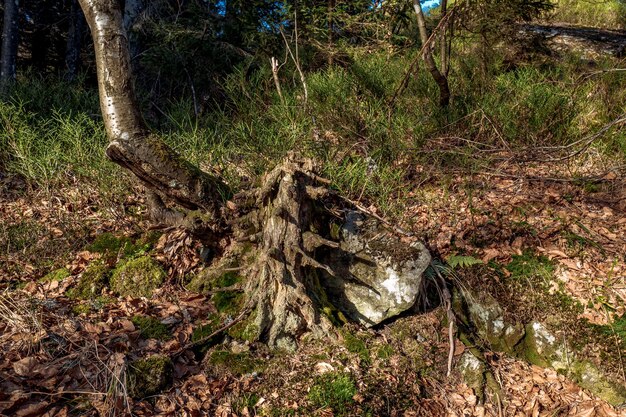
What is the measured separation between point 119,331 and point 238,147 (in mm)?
2873

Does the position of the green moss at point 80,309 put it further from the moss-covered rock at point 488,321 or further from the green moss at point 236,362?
the moss-covered rock at point 488,321

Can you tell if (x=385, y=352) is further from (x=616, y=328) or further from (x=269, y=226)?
(x=616, y=328)

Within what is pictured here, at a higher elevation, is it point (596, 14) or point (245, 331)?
point (596, 14)

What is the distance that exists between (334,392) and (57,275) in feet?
9.01

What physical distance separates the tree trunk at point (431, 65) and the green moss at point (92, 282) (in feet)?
14.4

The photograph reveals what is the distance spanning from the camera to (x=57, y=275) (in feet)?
11.6

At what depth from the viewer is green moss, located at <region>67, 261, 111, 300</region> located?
3.35 metres

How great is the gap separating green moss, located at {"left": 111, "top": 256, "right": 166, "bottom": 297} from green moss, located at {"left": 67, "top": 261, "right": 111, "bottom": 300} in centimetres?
8

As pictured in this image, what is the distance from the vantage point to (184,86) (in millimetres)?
7770

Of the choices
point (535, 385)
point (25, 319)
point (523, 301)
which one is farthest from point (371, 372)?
point (25, 319)

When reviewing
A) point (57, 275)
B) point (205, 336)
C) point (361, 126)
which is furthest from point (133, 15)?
point (205, 336)

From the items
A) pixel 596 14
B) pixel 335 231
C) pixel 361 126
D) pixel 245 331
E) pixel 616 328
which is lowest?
pixel 616 328

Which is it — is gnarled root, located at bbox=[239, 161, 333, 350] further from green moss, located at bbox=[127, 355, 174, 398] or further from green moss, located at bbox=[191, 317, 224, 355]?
green moss, located at bbox=[127, 355, 174, 398]

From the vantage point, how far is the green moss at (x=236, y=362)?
280cm
